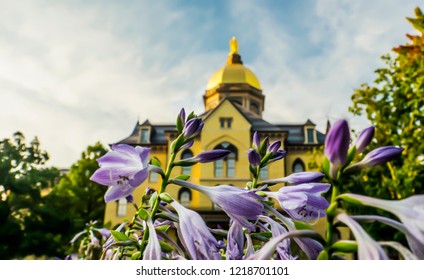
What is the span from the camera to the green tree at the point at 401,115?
722 cm

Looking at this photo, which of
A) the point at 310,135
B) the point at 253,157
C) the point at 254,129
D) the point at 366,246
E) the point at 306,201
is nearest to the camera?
the point at 366,246

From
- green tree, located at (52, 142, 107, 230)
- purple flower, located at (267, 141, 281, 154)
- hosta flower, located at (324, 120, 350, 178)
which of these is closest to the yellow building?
green tree, located at (52, 142, 107, 230)

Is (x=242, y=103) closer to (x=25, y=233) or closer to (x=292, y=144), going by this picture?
(x=292, y=144)

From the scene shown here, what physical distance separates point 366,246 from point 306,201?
0.69 feet

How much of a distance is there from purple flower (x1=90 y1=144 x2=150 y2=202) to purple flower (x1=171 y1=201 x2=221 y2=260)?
8 centimetres

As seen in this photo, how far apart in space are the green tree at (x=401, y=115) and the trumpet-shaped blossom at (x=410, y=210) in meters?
7.33

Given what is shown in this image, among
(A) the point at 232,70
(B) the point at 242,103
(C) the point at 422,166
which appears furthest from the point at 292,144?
(C) the point at 422,166

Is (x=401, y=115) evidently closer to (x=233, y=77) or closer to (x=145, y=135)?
(x=145, y=135)

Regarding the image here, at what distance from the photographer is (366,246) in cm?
37

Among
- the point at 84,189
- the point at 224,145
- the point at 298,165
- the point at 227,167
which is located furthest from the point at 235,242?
the point at 84,189

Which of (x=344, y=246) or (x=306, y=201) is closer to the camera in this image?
(x=344, y=246)

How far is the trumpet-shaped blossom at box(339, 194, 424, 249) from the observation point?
1.20ft

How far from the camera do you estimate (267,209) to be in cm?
55
